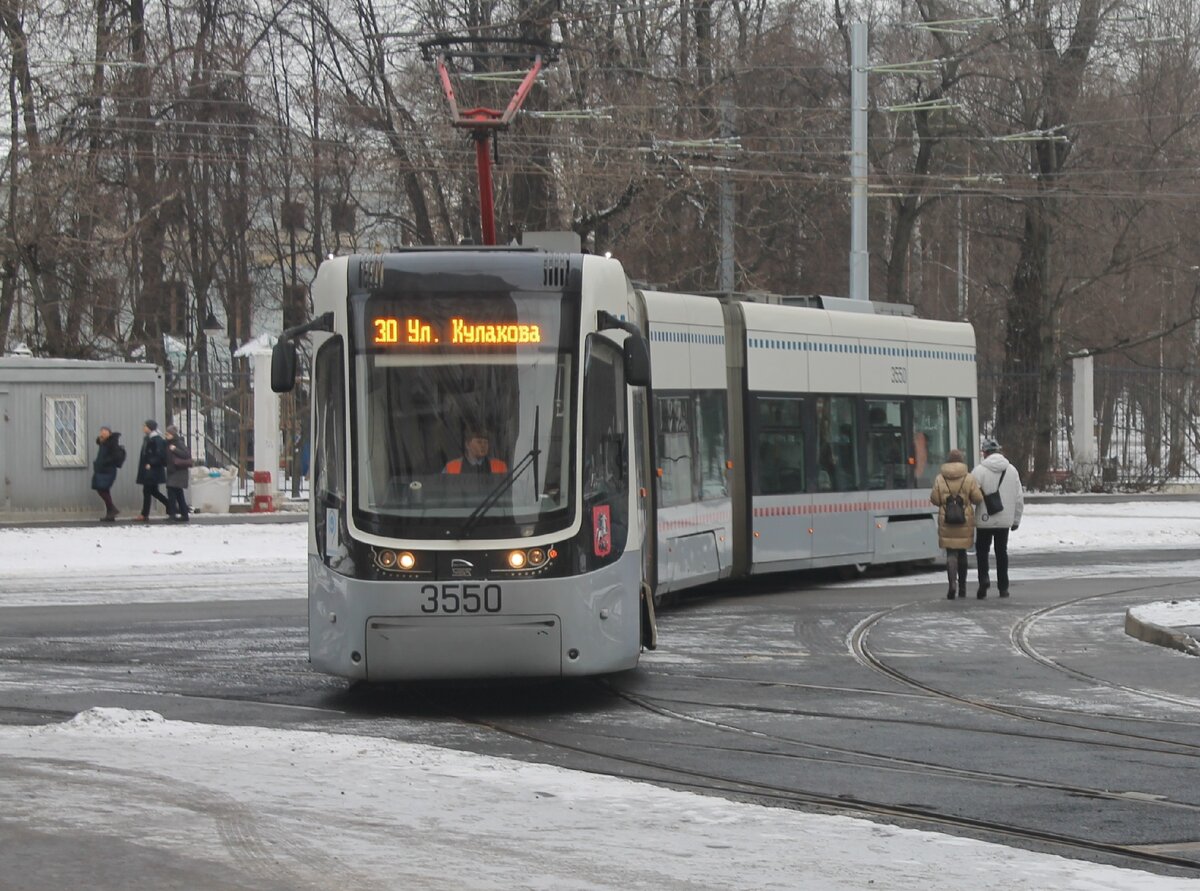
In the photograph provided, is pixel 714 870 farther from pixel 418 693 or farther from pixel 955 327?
pixel 955 327

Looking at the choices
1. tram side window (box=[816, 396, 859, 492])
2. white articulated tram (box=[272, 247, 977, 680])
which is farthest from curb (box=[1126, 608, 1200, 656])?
white articulated tram (box=[272, 247, 977, 680])

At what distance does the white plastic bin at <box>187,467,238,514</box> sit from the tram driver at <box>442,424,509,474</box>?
882 inches

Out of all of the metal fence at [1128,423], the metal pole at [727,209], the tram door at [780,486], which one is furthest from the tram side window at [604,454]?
the metal fence at [1128,423]

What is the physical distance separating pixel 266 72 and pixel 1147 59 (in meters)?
18.7

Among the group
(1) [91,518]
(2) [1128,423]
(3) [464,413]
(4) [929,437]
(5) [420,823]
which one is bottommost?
(5) [420,823]

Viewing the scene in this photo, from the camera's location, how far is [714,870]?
7188mm

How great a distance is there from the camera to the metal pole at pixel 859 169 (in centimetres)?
2867

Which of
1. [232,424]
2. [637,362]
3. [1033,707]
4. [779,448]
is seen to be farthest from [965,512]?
[232,424]

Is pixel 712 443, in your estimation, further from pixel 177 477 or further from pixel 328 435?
pixel 177 477

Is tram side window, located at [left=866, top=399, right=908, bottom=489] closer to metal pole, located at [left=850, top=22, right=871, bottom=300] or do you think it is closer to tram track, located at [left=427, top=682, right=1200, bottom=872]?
metal pole, located at [left=850, top=22, right=871, bottom=300]

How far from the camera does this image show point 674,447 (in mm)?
17734

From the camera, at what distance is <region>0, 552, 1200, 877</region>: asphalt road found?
903cm

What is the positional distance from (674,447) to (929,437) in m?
6.67

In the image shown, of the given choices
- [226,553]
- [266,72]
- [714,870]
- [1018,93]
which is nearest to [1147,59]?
[1018,93]
